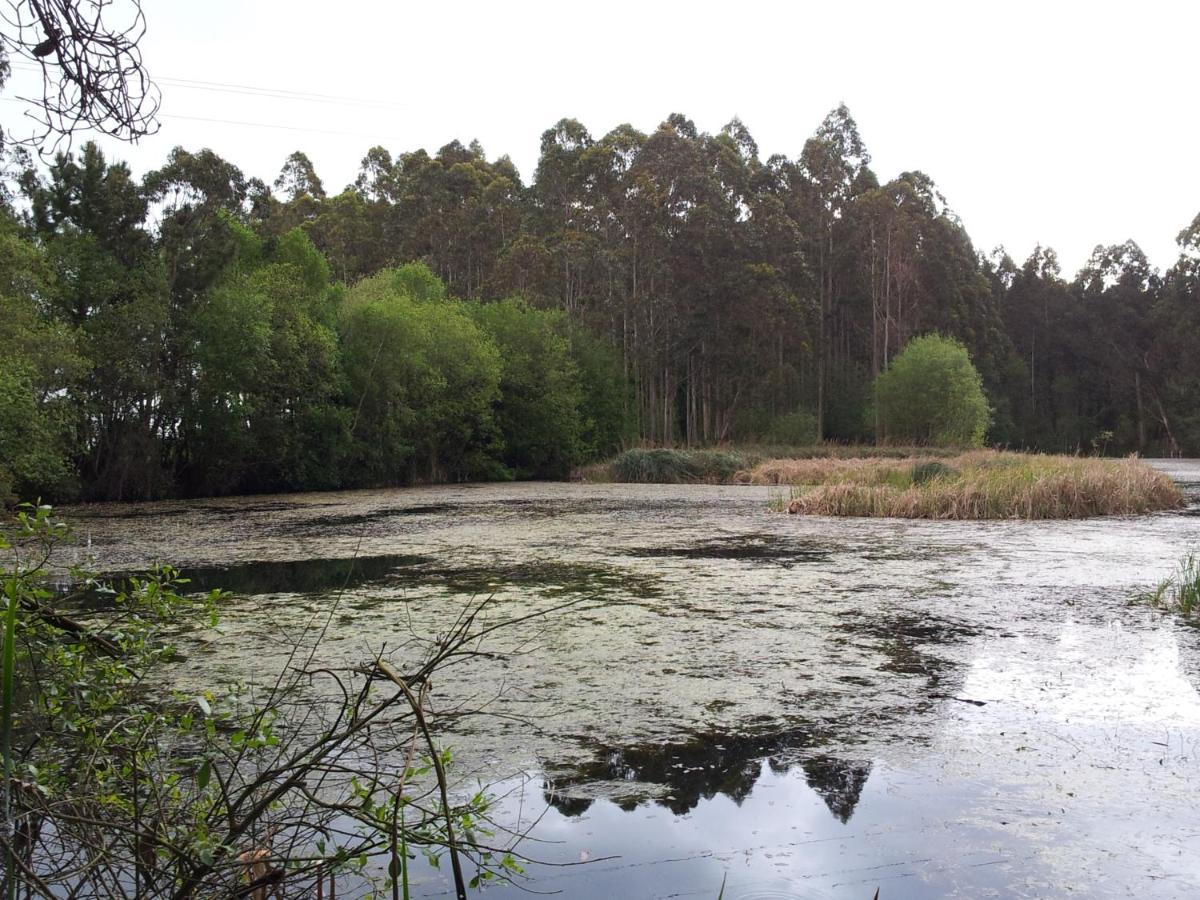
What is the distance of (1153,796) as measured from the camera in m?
2.83

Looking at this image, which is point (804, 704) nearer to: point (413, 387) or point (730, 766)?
point (730, 766)

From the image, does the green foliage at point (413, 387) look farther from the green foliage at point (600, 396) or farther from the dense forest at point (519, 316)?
the green foliage at point (600, 396)

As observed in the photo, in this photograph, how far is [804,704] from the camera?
3.87 meters

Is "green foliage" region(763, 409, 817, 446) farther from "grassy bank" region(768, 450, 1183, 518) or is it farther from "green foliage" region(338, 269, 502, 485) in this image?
"grassy bank" region(768, 450, 1183, 518)

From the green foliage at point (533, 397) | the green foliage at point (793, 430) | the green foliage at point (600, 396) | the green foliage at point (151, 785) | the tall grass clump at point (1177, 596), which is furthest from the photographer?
the green foliage at point (793, 430)

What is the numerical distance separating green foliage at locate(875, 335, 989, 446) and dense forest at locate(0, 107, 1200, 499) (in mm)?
2348

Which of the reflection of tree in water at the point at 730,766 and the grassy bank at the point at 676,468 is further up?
the grassy bank at the point at 676,468

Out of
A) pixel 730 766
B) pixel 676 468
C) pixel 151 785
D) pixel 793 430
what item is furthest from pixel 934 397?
pixel 151 785

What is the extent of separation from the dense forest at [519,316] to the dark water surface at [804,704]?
5800 mm

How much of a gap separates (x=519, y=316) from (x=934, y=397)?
16257 millimetres

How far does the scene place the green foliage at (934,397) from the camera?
3472 centimetres

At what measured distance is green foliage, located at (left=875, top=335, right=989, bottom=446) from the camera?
34719mm

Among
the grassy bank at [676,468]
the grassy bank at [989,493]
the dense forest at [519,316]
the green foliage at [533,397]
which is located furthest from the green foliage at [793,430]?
the grassy bank at [989,493]

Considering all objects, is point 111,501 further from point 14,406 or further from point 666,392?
point 666,392
